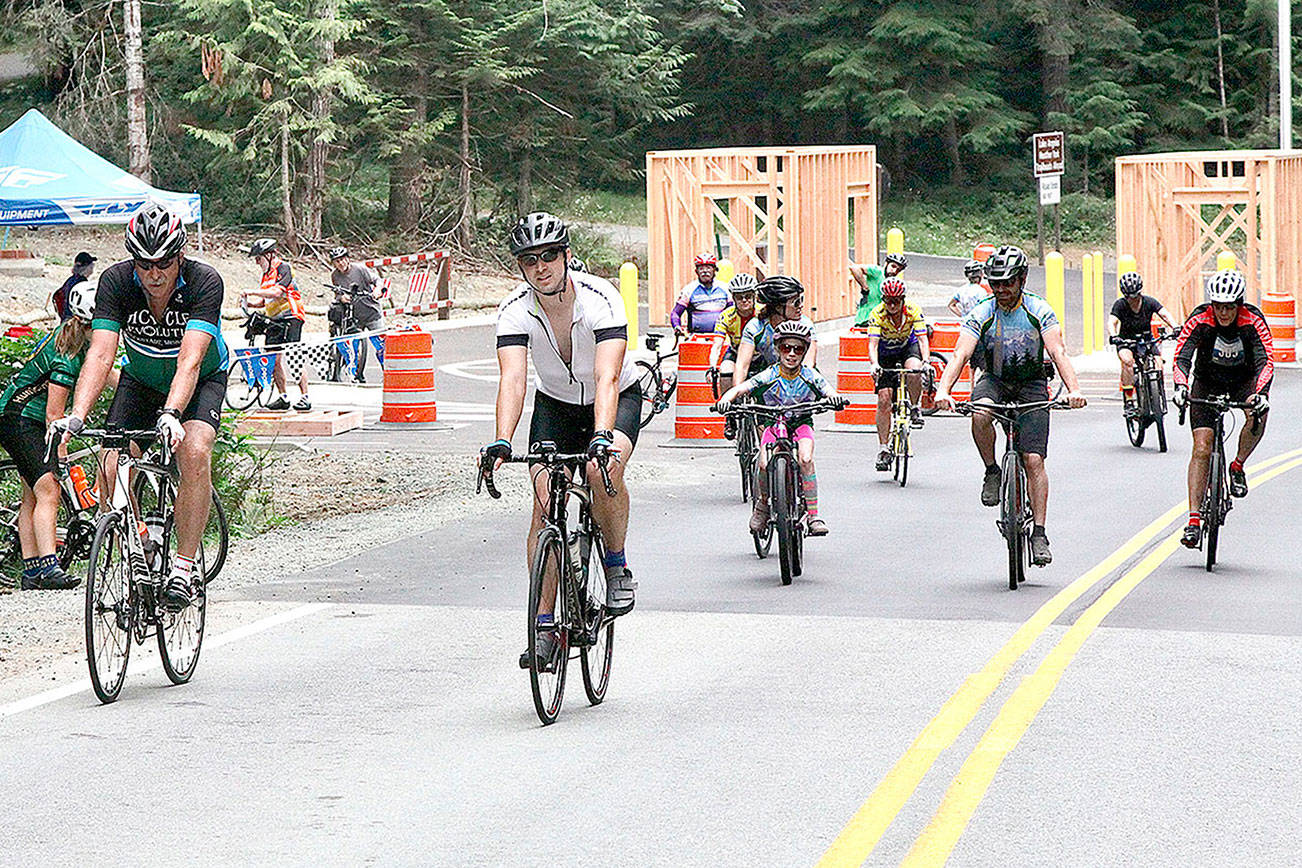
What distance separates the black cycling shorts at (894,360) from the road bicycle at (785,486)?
4.95 metres

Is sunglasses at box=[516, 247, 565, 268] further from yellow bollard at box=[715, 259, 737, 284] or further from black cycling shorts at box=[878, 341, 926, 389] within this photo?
A: yellow bollard at box=[715, 259, 737, 284]

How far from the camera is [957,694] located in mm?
8547

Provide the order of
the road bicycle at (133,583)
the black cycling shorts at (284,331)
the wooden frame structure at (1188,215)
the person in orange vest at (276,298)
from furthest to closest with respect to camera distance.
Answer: the wooden frame structure at (1188,215), the black cycling shorts at (284,331), the person in orange vest at (276,298), the road bicycle at (133,583)

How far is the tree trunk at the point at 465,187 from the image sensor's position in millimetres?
47656

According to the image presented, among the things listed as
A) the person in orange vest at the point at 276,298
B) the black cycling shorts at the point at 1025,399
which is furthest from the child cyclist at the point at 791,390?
the person in orange vest at the point at 276,298

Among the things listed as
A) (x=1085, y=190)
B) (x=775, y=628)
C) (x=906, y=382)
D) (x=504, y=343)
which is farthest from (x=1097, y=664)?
(x=1085, y=190)

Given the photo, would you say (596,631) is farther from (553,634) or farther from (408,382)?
(408,382)

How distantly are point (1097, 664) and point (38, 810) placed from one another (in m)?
4.89

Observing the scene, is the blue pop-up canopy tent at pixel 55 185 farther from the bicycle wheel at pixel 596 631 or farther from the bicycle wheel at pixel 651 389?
the bicycle wheel at pixel 596 631

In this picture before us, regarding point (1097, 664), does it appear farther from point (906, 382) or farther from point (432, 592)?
point (906, 382)

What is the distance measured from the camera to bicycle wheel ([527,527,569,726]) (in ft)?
25.4

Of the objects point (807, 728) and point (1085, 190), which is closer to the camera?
point (807, 728)

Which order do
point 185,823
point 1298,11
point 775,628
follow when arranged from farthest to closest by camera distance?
point 1298,11 → point 775,628 → point 185,823

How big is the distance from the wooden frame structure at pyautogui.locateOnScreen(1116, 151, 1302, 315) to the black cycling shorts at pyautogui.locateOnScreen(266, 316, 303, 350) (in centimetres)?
1453
